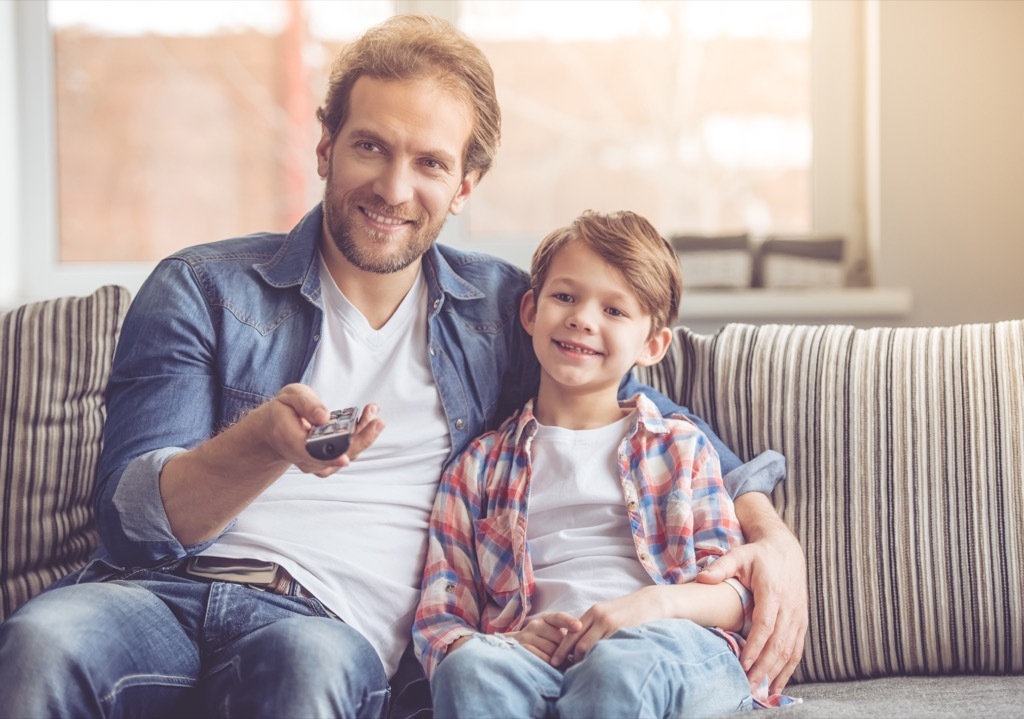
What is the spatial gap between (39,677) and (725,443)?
1031 mm

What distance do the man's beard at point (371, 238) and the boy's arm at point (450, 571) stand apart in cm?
30

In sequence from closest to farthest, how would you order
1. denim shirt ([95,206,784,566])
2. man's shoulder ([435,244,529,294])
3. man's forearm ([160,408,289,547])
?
man's forearm ([160,408,289,547]) < denim shirt ([95,206,784,566]) < man's shoulder ([435,244,529,294])

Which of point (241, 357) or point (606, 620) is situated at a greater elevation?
point (241, 357)

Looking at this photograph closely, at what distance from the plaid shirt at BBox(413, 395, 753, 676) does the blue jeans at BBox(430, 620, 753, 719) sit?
9 centimetres

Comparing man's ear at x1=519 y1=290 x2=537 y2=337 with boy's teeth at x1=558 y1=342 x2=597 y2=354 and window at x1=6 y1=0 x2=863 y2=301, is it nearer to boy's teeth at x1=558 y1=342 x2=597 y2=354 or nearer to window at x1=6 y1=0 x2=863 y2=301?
boy's teeth at x1=558 y1=342 x2=597 y2=354

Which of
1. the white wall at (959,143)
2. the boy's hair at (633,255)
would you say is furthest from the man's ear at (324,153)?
the white wall at (959,143)

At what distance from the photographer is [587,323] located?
4.88ft

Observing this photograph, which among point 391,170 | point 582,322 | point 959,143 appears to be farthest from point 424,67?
point 959,143

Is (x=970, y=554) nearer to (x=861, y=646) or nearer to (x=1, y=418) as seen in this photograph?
(x=861, y=646)

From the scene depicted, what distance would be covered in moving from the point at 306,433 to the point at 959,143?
5.45 ft

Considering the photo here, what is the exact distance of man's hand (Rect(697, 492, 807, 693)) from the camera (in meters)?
1.38

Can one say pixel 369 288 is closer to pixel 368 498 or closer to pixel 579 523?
pixel 368 498

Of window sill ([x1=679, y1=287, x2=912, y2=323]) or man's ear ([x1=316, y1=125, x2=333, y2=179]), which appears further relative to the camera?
window sill ([x1=679, y1=287, x2=912, y2=323])

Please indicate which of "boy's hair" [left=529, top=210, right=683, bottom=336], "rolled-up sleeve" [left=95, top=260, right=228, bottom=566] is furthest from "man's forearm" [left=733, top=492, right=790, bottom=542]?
"rolled-up sleeve" [left=95, top=260, right=228, bottom=566]
